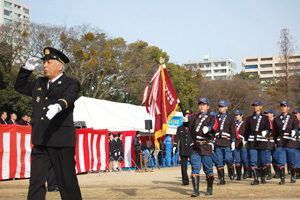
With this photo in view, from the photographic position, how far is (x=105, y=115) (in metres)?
25.0

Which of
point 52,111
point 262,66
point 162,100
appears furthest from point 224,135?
point 262,66

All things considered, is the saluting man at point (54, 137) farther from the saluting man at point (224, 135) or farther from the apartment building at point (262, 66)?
the apartment building at point (262, 66)

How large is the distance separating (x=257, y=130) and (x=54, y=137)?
8.83m

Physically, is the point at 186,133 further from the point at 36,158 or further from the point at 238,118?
the point at 36,158

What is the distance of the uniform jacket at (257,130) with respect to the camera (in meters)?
13.2

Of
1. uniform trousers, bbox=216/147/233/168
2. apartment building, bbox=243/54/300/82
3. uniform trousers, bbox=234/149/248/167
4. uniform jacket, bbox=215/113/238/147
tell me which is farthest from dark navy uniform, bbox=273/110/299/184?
apartment building, bbox=243/54/300/82

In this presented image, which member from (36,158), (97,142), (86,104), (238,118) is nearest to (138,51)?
(86,104)

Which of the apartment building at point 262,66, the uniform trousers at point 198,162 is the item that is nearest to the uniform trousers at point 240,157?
the uniform trousers at point 198,162

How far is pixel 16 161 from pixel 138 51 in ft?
124

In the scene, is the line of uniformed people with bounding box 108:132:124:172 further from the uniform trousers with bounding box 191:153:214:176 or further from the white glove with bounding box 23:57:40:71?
the white glove with bounding box 23:57:40:71

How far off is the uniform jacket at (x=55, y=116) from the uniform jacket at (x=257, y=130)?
8.44m

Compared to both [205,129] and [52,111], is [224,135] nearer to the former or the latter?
[205,129]

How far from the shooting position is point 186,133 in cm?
1518

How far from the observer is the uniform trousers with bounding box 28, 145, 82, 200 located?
19.2ft
